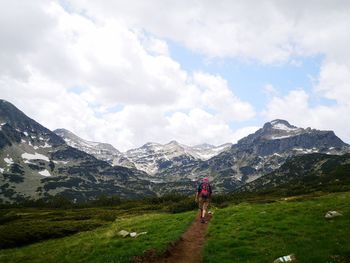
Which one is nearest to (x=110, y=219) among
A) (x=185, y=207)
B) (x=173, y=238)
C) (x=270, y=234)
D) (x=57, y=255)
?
(x=185, y=207)

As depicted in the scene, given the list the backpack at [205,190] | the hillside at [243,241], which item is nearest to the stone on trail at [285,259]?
the hillside at [243,241]

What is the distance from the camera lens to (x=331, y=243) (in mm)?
21703

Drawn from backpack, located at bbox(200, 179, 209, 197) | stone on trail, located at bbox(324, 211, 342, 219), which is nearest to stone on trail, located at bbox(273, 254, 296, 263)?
stone on trail, located at bbox(324, 211, 342, 219)

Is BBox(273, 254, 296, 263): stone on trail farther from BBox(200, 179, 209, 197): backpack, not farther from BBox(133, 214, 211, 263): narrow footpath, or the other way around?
BBox(200, 179, 209, 197): backpack

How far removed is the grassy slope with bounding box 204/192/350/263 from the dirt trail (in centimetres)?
67

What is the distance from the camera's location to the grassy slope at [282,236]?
20547mm

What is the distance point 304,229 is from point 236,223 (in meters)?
6.88

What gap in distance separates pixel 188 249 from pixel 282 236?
658 cm

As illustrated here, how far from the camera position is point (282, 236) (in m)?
25.0

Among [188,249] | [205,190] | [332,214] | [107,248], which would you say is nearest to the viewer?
[188,249]

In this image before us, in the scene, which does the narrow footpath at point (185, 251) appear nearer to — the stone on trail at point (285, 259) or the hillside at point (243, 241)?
the hillside at point (243, 241)

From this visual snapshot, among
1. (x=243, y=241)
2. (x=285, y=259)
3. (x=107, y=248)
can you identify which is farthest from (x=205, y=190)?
(x=285, y=259)

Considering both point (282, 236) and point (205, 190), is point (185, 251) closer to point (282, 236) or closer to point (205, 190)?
point (282, 236)

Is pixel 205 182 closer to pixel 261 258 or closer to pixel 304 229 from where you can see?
pixel 304 229
